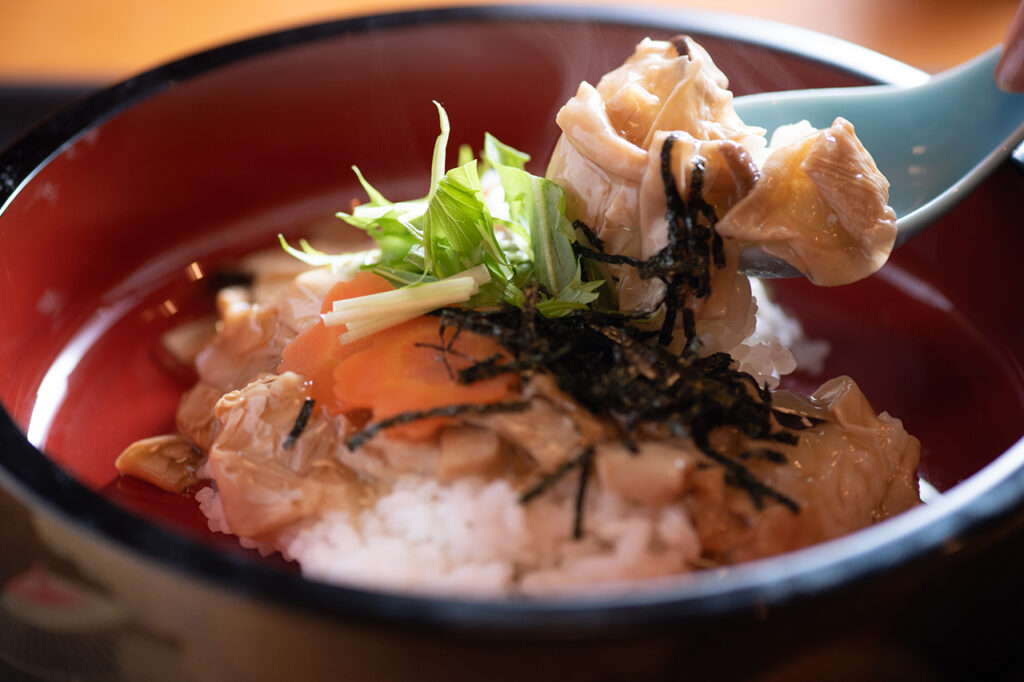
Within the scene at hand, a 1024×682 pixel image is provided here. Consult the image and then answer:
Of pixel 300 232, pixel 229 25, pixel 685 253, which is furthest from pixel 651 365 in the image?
pixel 229 25

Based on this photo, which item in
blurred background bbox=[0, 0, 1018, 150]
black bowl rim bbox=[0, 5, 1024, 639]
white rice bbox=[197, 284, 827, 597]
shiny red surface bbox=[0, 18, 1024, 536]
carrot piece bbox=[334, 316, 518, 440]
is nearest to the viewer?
black bowl rim bbox=[0, 5, 1024, 639]

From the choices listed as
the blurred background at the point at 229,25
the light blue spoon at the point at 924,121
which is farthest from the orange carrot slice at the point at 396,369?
the blurred background at the point at 229,25

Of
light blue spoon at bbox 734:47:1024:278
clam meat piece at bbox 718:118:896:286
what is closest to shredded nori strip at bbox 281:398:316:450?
clam meat piece at bbox 718:118:896:286

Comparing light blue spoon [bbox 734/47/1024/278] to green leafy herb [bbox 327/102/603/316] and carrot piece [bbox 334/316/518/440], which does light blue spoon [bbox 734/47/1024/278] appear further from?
carrot piece [bbox 334/316/518/440]

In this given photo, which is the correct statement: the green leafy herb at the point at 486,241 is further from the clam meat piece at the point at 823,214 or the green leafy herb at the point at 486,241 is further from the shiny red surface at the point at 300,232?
the shiny red surface at the point at 300,232

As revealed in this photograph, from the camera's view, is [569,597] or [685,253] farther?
[685,253]

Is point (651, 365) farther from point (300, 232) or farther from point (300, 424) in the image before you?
point (300, 232)

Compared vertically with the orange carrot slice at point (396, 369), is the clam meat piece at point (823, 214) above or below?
above
